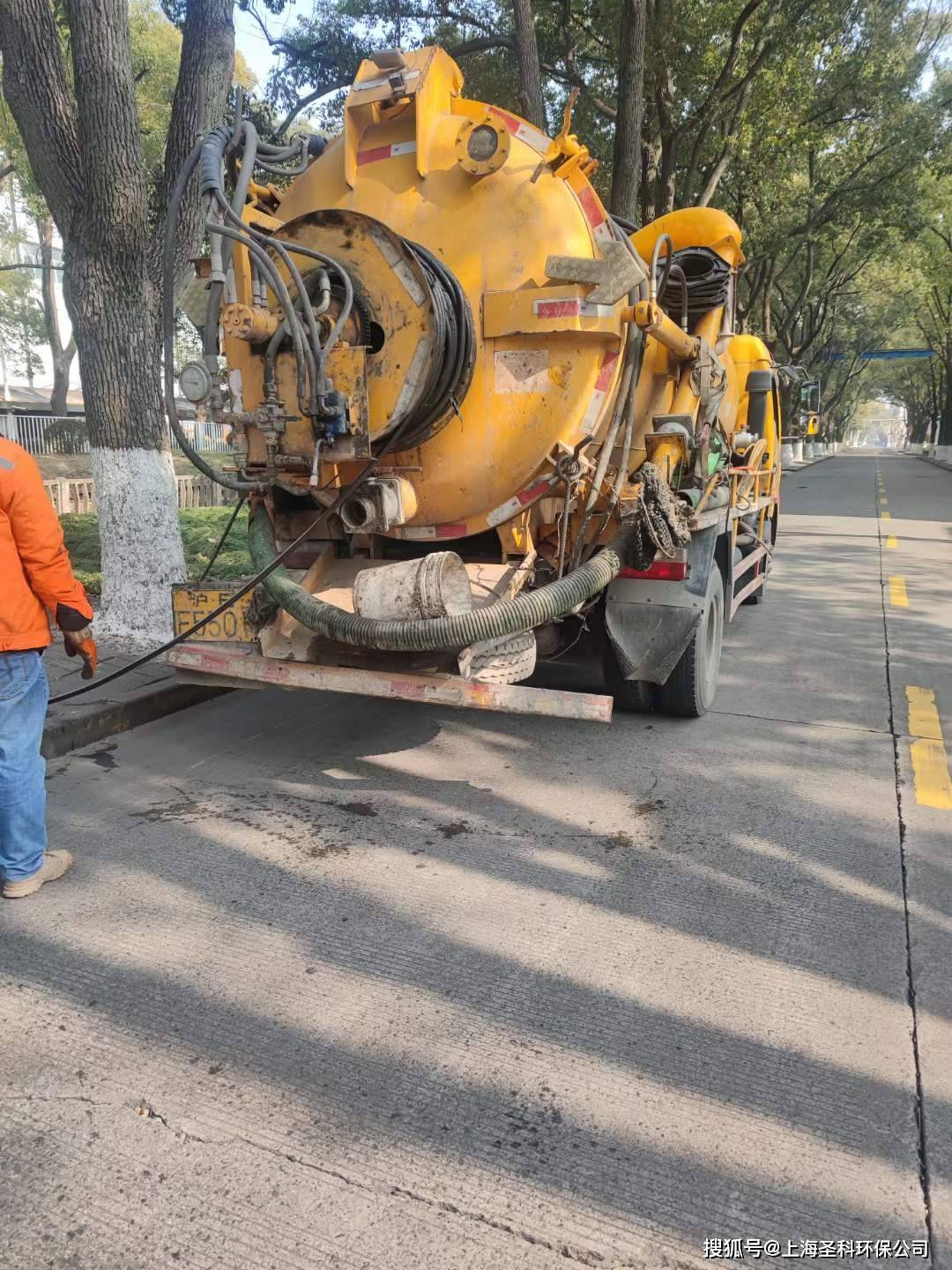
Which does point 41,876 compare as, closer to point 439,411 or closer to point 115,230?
point 439,411

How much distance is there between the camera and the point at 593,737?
4926 millimetres

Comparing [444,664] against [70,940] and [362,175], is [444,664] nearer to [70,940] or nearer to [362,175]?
[70,940]

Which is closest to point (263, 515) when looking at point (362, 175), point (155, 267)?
point (362, 175)

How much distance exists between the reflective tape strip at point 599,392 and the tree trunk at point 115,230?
3299 millimetres

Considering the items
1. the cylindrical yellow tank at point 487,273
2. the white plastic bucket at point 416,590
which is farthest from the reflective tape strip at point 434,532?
the white plastic bucket at point 416,590

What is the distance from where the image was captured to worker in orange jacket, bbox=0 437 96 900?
3.03 metres

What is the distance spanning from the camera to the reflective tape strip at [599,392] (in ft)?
13.5

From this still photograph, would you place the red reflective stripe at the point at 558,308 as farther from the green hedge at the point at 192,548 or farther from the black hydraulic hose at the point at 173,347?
the green hedge at the point at 192,548

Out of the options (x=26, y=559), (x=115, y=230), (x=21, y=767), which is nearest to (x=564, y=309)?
(x=26, y=559)

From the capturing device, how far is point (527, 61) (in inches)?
413

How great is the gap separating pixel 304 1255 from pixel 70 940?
153cm

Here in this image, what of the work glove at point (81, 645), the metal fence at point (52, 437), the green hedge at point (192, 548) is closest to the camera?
the work glove at point (81, 645)

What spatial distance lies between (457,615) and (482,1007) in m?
1.67

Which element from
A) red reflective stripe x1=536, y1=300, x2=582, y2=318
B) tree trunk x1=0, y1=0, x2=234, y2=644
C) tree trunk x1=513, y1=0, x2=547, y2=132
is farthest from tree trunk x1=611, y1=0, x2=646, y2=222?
red reflective stripe x1=536, y1=300, x2=582, y2=318
